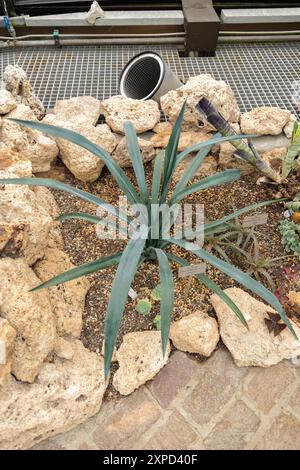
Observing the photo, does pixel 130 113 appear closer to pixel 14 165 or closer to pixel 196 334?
pixel 14 165

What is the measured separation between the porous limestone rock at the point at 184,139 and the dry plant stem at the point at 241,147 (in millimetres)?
234

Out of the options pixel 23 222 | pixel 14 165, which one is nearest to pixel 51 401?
pixel 23 222

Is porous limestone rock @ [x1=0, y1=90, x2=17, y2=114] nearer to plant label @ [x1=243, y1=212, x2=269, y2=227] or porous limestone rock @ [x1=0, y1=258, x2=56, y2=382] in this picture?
porous limestone rock @ [x1=0, y1=258, x2=56, y2=382]

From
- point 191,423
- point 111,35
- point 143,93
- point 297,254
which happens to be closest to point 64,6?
point 111,35

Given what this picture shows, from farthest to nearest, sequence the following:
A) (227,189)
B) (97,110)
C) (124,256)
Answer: (97,110), (227,189), (124,256)

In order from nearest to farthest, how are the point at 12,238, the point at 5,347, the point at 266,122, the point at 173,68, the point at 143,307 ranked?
1. the point at 5,347
2. the point at 12,238
3. the point at 143,307
4. the point at 266,122
5. the point at 173,68

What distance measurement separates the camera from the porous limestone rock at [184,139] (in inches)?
77.2

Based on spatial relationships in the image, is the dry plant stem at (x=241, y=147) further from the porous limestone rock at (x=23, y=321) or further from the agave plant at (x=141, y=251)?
the porous limestone rock at (x=23, y=321)

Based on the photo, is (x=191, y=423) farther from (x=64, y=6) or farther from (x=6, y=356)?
(x=64, y=6)

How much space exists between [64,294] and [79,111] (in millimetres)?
1032

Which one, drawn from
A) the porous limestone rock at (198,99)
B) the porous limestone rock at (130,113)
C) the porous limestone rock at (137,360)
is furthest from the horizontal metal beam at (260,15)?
the porous limestone rock at (137,360)

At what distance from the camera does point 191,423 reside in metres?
1.39

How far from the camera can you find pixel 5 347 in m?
1.21

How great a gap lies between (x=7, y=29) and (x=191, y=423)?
2.87 metres
